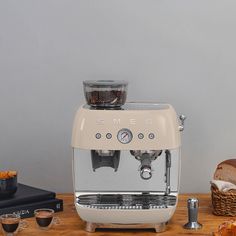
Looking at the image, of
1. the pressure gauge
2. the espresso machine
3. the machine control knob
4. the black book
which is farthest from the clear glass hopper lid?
the black book

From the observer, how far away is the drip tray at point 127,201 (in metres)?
1.87

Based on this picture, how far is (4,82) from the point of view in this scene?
236 cm

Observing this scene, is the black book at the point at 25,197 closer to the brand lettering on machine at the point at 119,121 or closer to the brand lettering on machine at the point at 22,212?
the brand lettering on machine at the point at 22,212

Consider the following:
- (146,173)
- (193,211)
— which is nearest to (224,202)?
(193,211)

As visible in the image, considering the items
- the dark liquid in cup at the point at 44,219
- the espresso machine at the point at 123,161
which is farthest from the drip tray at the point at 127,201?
the dark liquid in cup at the point at 44,219

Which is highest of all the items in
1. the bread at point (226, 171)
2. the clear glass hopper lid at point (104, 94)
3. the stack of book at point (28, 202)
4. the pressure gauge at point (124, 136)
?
the clear glass hopper lid at point (104, 94)

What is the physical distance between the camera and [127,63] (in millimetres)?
2309

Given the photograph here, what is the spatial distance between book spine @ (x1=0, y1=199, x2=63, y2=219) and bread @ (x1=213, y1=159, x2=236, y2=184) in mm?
544

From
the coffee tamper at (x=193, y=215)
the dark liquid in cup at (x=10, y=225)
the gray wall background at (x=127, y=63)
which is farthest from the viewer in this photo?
the gray wall background at (x=127, y=63)

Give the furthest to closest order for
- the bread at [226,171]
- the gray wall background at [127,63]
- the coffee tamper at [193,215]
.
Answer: the gray wall background at [127,63] < the bread at [226,171] < the coffee tamper at [193,215]

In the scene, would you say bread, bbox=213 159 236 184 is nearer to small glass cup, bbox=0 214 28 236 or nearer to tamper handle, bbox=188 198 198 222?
tamper handle, bbox=188 198 198 222

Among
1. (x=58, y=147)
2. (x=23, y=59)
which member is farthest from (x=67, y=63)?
(x=58, y=147)

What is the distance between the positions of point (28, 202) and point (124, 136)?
1.33 feet

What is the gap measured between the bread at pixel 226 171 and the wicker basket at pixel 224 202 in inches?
3.7
